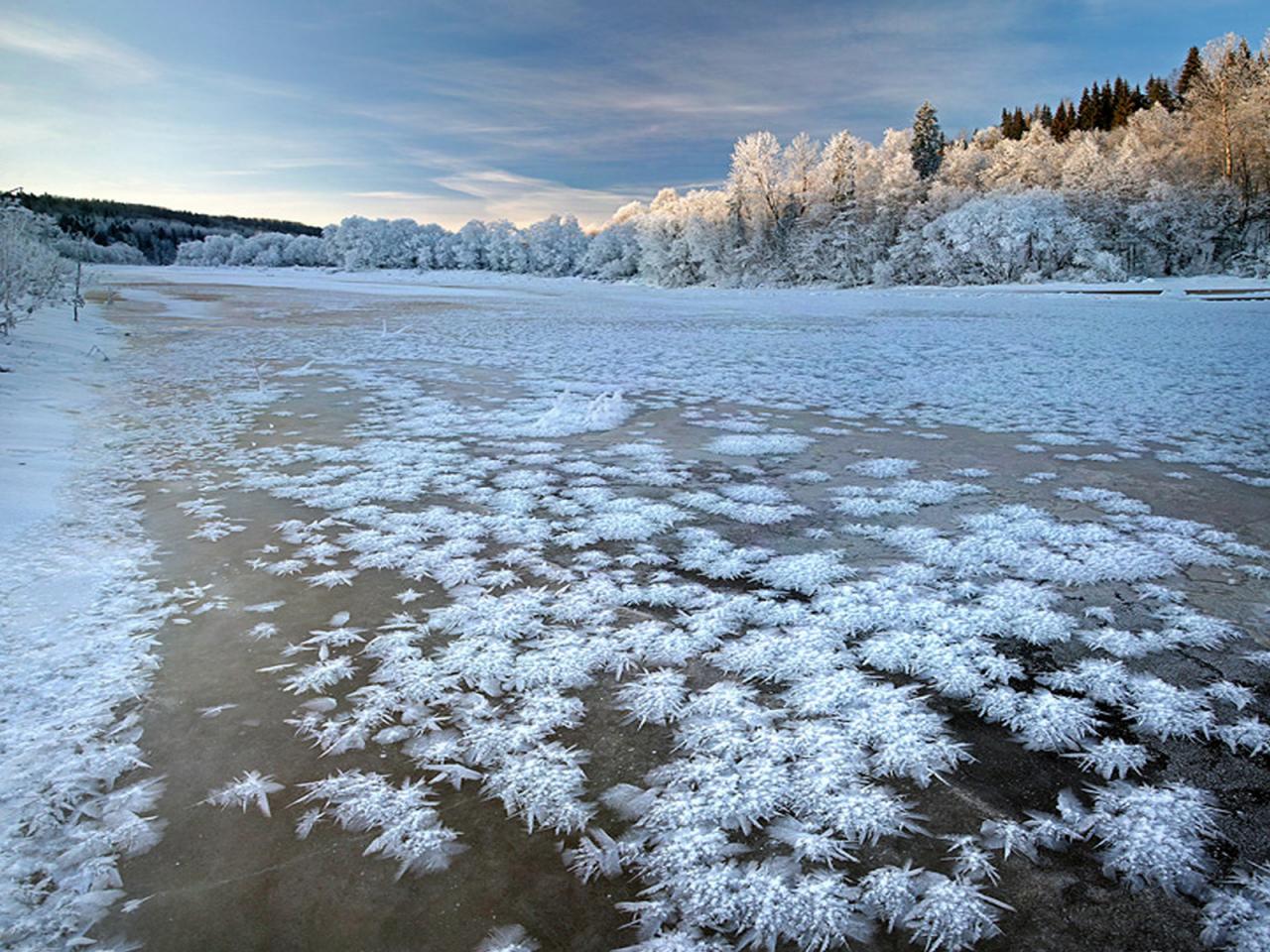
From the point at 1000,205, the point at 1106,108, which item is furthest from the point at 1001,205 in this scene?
the point at 1106,108

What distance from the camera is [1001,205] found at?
138 ft

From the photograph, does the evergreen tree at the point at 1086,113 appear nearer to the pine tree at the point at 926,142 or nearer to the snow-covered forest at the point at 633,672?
the pine tree at the point at 926,142

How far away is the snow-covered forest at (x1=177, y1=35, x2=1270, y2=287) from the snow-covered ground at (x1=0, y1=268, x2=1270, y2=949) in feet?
136

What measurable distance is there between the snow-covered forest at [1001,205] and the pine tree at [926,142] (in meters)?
0.13

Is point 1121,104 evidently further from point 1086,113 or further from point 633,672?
point 633,672

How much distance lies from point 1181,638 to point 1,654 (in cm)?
515

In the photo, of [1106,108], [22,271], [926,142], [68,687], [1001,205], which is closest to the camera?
[68,687]

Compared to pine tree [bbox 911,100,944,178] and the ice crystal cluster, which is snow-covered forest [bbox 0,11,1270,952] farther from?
pine tree [bbox 911,100,944,178]

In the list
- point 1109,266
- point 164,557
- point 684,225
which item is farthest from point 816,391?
point 684,225

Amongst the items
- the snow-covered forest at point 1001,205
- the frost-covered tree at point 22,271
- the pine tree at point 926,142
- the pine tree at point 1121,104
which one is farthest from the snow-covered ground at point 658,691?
the pine tree at point 1121,104

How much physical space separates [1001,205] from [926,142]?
29.9 metres

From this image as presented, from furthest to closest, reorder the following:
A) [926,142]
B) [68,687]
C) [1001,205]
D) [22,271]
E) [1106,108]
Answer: [1106,108] < [926,142] < [1001,205] < [22,271] < [68,687]

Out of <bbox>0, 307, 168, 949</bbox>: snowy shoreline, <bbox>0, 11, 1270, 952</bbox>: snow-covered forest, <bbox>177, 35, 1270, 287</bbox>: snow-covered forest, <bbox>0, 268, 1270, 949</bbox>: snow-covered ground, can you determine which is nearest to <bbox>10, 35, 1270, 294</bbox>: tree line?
<bbox>177, 35, 1270, 287</bbox>: snow-covered forest

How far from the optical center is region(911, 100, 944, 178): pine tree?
66562 mm
